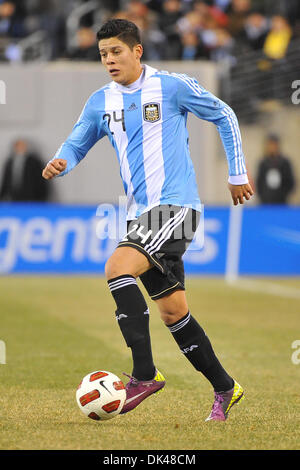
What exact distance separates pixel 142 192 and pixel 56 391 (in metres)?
1.87

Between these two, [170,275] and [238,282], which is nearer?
[170,275]

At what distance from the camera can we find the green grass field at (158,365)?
528 cm

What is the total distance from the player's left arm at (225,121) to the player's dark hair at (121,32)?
399 mm

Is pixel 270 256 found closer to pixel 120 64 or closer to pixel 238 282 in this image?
pixel 238 282

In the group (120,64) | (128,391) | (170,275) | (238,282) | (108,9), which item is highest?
(108,9)

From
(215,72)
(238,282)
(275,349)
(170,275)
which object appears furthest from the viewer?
(215,72)

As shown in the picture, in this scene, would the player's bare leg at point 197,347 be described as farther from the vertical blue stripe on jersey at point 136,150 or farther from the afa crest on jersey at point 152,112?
the afa crest on jersey at point 152,112

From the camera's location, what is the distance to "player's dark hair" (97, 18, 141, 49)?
228 inches

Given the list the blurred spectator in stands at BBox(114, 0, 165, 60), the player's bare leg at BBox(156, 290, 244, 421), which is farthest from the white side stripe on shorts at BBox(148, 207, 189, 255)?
the blurred spectator in stands at BBox(114, 0, 165, 60)

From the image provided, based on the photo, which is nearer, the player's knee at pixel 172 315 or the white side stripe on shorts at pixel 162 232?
the white side stripe on shorts at pixel 162 232

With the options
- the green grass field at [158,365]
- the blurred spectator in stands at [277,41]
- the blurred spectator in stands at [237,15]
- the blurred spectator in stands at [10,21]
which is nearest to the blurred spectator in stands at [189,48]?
the blurred spectator in stands at [237,15]

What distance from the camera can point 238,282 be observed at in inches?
639

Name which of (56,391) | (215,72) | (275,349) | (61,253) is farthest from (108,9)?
(56,391)

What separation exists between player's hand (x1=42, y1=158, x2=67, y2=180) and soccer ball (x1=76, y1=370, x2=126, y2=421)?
4.20 ft
